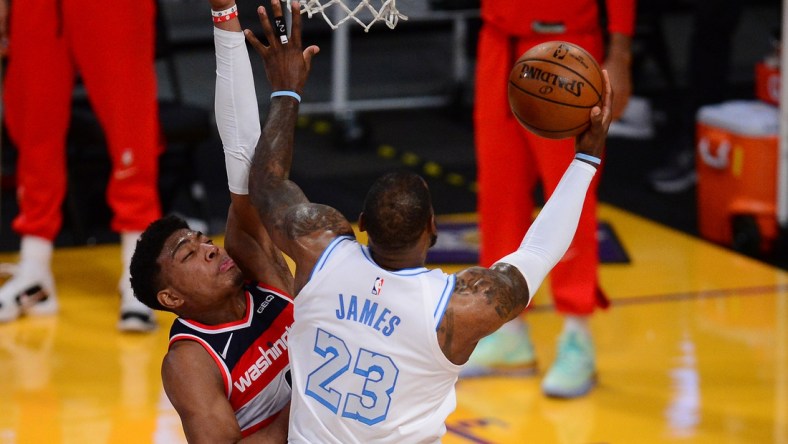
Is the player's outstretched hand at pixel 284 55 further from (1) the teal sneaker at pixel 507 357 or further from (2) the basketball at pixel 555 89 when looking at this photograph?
(1) the teal sneaker at pixel 507 357

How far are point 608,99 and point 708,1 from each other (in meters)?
4.14

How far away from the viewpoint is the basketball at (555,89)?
337 centimetres

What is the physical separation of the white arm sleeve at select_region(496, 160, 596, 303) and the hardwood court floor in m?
1.40

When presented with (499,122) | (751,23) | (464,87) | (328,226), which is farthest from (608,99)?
(751,23)

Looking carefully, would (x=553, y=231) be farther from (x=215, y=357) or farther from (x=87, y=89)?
(x=87, y=89)

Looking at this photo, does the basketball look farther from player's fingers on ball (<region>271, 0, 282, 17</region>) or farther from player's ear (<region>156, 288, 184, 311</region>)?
player's ear (<region>156, 288, 184, 311</region>)

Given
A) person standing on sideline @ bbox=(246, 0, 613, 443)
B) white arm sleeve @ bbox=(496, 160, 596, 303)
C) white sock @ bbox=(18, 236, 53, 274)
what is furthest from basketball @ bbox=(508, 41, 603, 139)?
white sock @ bbox=(18, 236, 53, 274)

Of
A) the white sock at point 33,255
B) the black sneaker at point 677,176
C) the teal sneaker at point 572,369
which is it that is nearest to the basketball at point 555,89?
the teal sneaker at point 572,369

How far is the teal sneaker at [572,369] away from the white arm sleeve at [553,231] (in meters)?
1.69

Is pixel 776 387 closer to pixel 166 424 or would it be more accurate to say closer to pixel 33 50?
pixel 166 424

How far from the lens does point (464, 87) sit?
366 inches

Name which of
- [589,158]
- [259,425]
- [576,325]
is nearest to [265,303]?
[259,425]

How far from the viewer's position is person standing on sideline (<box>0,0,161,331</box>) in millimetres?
5199

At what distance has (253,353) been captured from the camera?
3.34 meters
